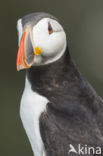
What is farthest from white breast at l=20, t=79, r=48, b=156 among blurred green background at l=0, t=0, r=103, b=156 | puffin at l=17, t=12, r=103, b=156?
blurred green background at l=0, t=0, r=103, b=156

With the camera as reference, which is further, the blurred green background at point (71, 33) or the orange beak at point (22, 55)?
the blurred green background at point (71, 33)

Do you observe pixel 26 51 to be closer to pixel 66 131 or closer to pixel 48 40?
pixel 48 40

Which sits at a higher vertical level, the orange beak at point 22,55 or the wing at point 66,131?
the orange beak at point 22,55

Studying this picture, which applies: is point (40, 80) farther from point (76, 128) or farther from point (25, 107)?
point (76, 128)

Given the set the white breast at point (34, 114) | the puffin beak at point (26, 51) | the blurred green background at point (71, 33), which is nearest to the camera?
the puffin beak at point (26, 51)

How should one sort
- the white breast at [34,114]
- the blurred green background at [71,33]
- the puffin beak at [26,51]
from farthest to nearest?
the blurred green background at [71,33] < the white breast at [34,114] < the puffin beak at [26,51]

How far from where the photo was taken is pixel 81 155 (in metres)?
1.67

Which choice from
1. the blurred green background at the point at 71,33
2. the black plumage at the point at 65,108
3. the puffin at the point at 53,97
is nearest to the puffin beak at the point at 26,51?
the puffin at the point at 53,97

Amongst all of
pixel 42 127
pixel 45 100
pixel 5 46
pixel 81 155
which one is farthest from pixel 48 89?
pixel 5 46

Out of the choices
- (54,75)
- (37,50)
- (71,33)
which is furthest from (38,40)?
(71,33)

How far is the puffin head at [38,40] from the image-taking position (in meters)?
1.58

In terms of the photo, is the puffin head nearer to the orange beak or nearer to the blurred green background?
the orange beak

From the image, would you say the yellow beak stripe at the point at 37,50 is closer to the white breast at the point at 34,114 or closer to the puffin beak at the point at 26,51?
the puffin beak at the point at 26,51

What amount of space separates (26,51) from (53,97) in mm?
250
